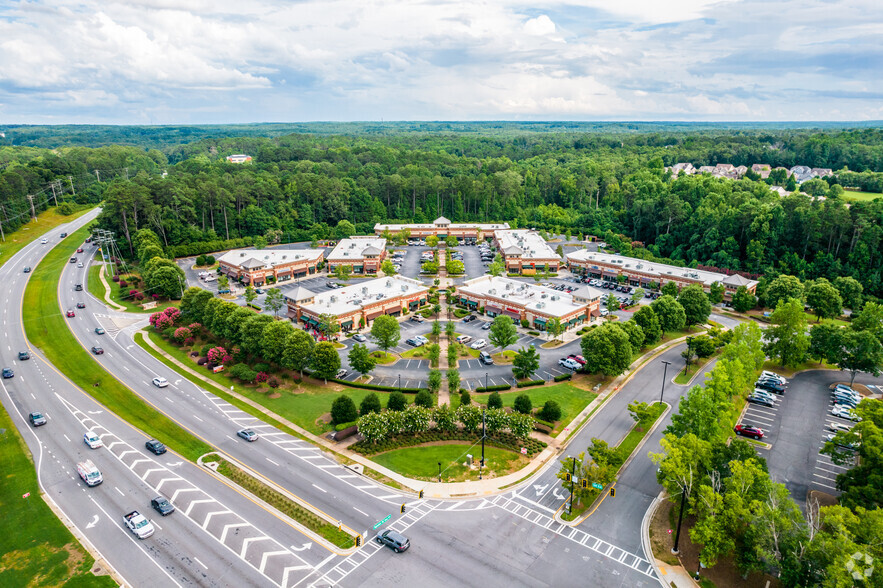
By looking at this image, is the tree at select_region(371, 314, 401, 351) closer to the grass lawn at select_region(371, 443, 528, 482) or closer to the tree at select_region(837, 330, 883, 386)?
the grass lawn at select_region(371, 443, 528, 482)

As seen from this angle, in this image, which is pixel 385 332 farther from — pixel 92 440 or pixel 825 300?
pixel 825 300

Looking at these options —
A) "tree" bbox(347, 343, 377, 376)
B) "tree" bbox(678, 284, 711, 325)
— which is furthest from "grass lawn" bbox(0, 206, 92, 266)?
"tree" bbox(678, 284, 711, 325)

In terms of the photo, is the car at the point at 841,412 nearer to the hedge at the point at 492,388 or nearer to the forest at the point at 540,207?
the hedge at the point at 492,388

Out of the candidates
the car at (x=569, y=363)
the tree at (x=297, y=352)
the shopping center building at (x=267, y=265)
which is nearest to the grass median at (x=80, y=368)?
the tree at (x=297, y=352)

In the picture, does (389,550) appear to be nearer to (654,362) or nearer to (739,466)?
(739,466)

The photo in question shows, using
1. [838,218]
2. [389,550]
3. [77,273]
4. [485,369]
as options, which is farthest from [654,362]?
[77,273]
